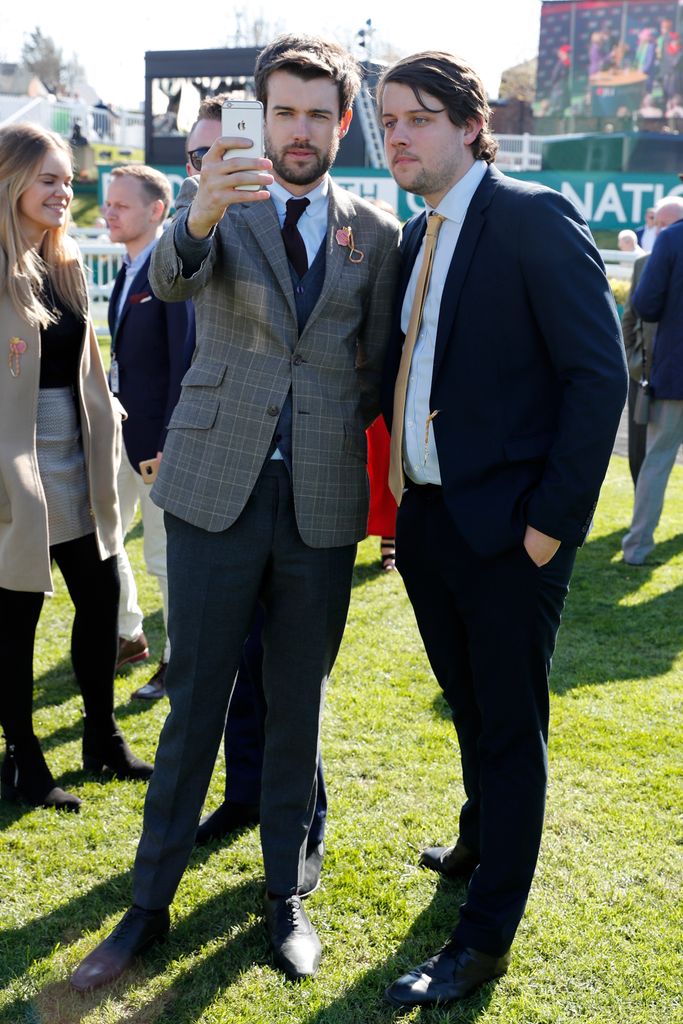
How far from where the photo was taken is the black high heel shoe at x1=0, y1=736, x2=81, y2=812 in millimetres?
3592

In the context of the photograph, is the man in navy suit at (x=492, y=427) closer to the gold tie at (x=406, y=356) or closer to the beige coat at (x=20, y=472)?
the gold tie at (x=406, y=356)

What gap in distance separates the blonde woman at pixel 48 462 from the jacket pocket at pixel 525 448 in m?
1.68

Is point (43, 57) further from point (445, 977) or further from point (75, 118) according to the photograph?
point (445, 977)

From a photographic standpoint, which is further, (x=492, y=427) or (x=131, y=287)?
(x=131, y=287)

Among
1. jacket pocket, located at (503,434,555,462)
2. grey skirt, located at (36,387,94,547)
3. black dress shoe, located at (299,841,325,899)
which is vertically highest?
jacket pocket, located at (503,434,555,462)

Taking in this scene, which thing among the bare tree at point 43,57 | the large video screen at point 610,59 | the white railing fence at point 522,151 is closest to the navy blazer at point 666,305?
the white railing fence at point 522,151

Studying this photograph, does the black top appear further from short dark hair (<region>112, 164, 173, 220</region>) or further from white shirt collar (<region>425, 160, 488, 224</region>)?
white shirt collar (<region>425, 160, 488, 224</region>)

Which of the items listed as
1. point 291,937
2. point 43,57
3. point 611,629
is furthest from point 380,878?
point 43,57

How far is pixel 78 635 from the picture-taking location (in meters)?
3.78

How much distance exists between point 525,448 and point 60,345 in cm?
179

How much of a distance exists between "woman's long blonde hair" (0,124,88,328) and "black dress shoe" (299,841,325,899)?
194 cm

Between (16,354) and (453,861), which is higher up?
(16,354)

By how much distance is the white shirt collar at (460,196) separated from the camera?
8.50 feet

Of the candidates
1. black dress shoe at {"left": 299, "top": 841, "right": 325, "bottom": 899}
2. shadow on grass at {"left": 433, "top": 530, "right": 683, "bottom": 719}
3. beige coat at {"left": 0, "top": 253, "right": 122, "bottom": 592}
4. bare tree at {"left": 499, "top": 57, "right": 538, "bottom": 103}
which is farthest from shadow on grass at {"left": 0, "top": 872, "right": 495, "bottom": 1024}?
bare tree at {"left": 499, "top": 57, "right": 538, "bottom": 103}
